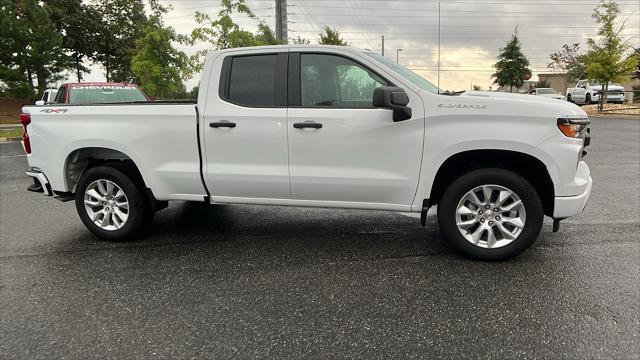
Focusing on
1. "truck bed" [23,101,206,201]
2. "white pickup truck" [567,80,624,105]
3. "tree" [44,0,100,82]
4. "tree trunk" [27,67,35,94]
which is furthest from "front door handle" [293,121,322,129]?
"tree" [44,0,100,82]

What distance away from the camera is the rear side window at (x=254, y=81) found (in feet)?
14.3

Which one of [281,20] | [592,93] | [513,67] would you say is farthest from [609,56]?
[513,67]

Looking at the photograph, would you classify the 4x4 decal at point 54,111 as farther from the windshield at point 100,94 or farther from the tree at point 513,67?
the tree at point 513,67

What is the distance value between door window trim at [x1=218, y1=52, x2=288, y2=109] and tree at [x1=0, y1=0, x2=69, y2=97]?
99.0 ft

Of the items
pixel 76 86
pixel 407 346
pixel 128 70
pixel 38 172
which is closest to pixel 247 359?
pixel 407 346

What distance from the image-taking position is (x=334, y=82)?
4.27 metres

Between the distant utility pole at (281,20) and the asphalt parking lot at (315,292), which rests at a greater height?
the distant utility pole at (281,20)

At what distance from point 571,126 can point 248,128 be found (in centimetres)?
280

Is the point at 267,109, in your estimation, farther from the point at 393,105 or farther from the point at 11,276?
the point at 11,276

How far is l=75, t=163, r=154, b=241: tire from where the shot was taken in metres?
4.82

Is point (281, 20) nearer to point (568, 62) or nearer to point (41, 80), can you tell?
point (41, 80)

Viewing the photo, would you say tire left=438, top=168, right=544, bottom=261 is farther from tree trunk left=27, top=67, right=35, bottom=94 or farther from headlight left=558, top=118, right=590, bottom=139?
tree trunk left=27, top=67, right=35, bottom=94

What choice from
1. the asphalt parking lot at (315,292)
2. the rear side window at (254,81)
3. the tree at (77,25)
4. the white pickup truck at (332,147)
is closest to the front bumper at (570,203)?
the white pickup truck at (332,147)

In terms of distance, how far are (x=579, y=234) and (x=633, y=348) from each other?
2.36 m
